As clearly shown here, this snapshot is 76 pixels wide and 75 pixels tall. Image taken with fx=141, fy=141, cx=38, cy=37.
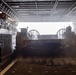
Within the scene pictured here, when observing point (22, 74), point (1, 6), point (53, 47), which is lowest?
point (22, 74)

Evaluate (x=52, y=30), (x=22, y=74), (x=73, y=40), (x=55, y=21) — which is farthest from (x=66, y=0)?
(x=52, y=30)

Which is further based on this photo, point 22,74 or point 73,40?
point 73,40

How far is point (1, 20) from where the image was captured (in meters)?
9.79

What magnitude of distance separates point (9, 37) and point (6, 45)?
496 mm

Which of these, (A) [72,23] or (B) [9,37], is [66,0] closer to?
(B) [9,37]

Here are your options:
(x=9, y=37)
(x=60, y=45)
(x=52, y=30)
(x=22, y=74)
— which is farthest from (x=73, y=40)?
(x=52, y=30)

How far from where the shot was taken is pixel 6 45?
6293mm

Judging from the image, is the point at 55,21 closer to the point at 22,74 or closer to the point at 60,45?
the point at 60,45

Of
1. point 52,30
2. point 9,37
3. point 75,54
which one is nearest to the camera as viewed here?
point 75,54

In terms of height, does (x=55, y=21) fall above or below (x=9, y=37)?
above

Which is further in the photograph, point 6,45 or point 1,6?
point 1,6

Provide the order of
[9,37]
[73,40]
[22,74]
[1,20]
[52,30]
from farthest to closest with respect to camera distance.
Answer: [52,30] → [1,20] → [9,37] → [73,40] → [22,74]

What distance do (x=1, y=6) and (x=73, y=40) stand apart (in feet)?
18.0

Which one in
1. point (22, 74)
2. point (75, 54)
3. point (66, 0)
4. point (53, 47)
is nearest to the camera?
point (22, 74)
